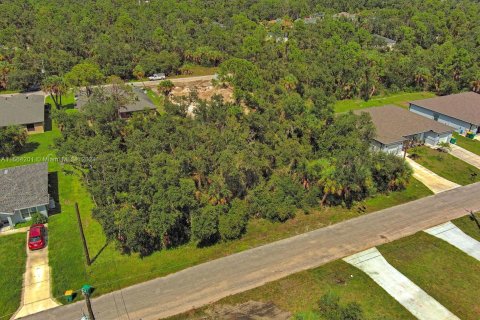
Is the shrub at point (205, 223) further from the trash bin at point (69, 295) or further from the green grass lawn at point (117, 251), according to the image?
the trash bin at point (69, 295)

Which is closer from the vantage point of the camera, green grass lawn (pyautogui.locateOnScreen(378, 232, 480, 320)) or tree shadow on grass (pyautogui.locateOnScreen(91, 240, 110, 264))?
green grass lawn (pyautogui.locateOnScreen(378, 232, 480, 320))

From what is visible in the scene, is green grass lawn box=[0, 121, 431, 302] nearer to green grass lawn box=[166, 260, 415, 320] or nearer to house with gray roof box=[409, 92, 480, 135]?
green grass lawn box=[166, 260, 415, 320]

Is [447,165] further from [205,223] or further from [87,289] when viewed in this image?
[87,289]

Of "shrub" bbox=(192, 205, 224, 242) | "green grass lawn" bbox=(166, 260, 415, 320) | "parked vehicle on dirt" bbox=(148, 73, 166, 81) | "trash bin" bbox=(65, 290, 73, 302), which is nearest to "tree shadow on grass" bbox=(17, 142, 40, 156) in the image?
"trash bin" bbox=(65, 290, 73, 302)

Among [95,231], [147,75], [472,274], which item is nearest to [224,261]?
[95,231]

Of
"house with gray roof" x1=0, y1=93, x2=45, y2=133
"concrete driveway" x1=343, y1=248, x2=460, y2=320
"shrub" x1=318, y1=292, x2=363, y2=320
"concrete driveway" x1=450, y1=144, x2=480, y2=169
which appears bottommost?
"concrete driveway" x1=343, y1=248, x2=460, y2=320

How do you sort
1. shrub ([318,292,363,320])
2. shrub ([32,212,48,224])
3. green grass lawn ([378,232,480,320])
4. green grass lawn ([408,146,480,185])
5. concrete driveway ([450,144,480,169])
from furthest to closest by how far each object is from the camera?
1. concrete driveway ([450,144,480,169])
2. green grass lawn ([408,146,480,185])
3. shrub ([32,212,48,224])
4. green grass lawn ([378,232,480,320])
5. shrub ([318,292,363,320])

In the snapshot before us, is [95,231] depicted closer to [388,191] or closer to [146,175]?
[146,175]
